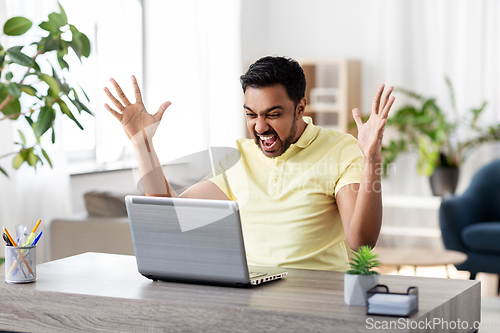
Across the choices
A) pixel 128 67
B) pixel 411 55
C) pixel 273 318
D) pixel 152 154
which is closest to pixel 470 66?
pixel 411 55

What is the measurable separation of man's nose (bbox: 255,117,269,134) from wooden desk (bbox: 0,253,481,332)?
0.42 metres

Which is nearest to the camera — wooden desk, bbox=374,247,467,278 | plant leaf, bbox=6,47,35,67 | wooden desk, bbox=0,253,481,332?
wooden desk, bbox=0,253,481,332

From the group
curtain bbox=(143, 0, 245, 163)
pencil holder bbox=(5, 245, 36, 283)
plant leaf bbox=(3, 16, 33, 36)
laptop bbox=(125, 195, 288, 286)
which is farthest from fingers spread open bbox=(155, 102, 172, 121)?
curtain bbox=(143, 0, 245, 163)

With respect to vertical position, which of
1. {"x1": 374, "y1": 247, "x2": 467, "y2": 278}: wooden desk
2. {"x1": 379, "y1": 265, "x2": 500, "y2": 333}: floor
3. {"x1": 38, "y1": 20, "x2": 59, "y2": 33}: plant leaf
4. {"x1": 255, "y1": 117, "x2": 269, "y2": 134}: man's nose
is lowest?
{"x1": 379, "y1": 265, "x2": 500, "y2": 333}: floor

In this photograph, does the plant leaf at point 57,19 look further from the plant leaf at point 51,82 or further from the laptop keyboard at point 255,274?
the laptop keyboard at point 255,274

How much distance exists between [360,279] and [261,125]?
677 millimetres

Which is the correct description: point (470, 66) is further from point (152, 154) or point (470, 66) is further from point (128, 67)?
point (152, 154)

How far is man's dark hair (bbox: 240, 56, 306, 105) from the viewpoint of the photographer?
71.2 inches

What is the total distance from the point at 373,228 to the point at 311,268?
22 centimetres

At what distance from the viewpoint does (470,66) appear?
5.05m

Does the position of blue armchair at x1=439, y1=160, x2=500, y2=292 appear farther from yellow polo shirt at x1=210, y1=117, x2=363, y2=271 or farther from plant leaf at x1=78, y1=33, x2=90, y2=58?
plant leaf at x1=78, y1=33, x2=90, y2=58

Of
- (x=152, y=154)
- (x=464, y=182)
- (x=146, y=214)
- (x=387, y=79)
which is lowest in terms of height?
Answer: (x=464, y=182)

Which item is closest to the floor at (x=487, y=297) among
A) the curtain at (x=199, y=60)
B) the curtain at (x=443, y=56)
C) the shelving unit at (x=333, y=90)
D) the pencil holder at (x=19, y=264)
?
the curtain at (x=443, y=56)

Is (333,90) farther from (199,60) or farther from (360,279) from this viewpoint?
(360,279)
